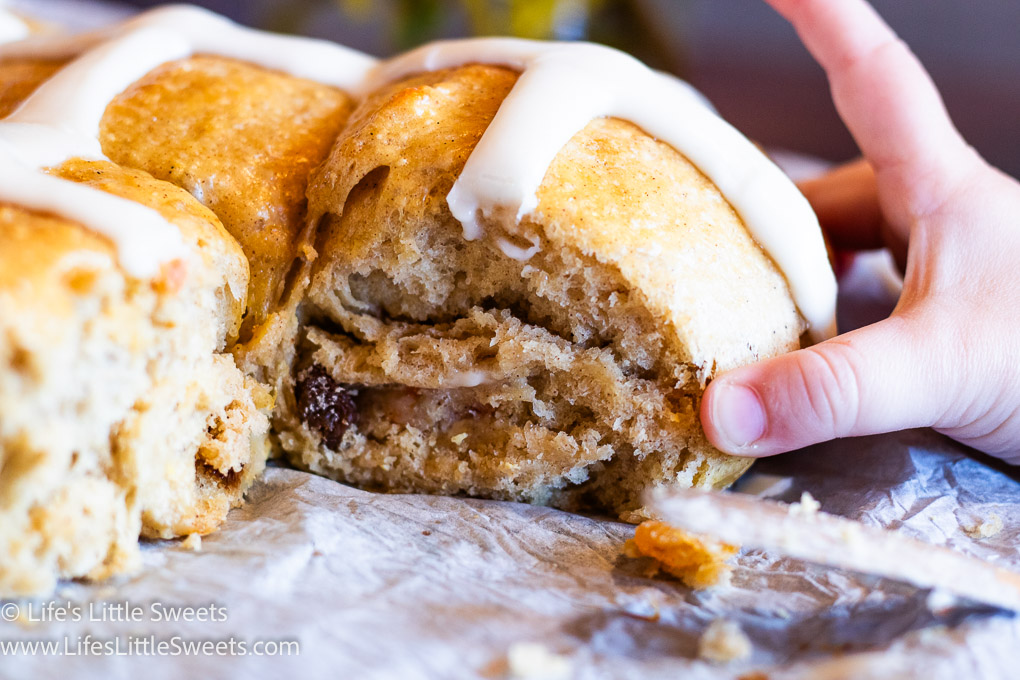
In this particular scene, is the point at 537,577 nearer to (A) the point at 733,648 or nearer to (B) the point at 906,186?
(A) the point at 733,648

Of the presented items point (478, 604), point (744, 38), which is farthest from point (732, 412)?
point (744, 38)

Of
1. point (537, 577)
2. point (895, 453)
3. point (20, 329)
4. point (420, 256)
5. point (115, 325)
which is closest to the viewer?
point (20, 329)

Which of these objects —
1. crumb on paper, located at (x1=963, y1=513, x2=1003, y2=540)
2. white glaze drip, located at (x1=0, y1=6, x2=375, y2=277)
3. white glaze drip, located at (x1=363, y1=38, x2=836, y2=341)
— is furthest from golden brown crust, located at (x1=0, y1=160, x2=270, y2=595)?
crumb on paper, located at (x1=963, y1=513, x2=1003, y2=540)

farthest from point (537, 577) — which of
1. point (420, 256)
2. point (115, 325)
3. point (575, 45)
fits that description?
point (575, 45)

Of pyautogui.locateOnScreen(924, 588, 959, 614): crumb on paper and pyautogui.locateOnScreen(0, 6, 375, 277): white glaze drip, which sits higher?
pyautogui.locateOnScreen(0, 6, 375, 277): white glaze drip

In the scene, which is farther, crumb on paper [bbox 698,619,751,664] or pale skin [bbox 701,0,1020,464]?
pale skin [bbox 701,0,1020,464]

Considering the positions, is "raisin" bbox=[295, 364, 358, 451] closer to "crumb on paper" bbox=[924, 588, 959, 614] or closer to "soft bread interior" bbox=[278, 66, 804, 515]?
"soft bread interior" bbox=[278, 66, 804, 515]
